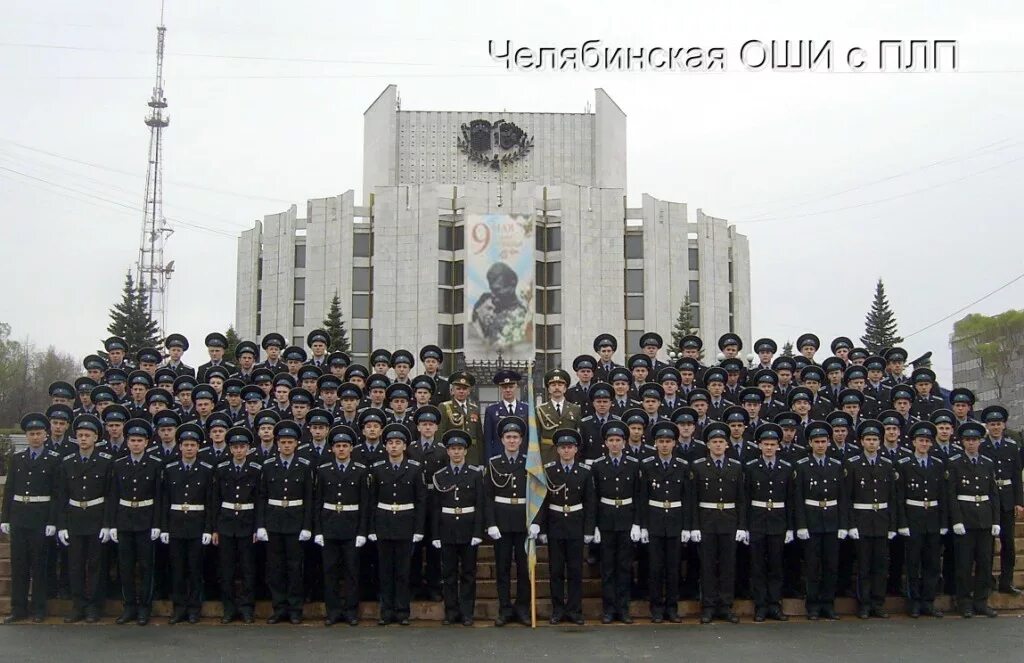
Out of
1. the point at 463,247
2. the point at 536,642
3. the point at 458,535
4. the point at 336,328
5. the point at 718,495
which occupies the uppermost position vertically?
the point at 463,247

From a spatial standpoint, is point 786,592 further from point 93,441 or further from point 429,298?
point 429,298

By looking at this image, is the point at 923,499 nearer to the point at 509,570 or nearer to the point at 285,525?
the point at 509,570

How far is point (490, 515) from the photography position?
1029cm

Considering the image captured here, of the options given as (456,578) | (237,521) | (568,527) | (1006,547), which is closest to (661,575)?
A: (568,527)

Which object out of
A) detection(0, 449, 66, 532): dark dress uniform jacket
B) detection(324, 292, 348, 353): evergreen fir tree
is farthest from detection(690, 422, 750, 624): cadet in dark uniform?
detection(324, 292, 348, 353): evergreen fir tree

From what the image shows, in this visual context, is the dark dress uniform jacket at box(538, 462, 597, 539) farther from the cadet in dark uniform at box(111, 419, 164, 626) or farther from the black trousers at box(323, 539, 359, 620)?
the cadet in dark uniform at box(111, 419, 164, 626)

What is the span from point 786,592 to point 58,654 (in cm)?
734

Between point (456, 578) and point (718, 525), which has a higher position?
point (718, 525)

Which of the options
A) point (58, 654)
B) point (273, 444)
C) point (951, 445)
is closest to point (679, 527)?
point (951, 445)

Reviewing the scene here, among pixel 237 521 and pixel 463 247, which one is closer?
pixel 237 521

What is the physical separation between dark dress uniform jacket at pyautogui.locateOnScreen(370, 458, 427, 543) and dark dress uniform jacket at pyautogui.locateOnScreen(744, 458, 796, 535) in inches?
134

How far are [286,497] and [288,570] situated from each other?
29.6 inches

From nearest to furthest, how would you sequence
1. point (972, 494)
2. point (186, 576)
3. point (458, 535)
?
point (458, 535) < point (186, 576) < point (972, 494)

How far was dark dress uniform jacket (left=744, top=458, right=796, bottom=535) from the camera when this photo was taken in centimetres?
1051
